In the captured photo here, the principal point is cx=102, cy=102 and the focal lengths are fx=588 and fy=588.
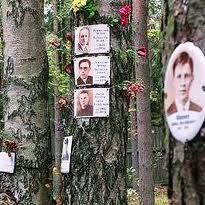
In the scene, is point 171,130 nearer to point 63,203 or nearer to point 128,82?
point 128,82

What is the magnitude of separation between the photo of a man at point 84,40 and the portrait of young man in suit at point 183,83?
2646 mm

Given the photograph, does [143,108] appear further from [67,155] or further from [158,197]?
[158,197]

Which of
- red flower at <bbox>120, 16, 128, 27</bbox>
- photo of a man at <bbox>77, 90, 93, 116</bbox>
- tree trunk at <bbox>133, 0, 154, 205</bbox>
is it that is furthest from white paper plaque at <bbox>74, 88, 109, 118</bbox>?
tree trunk at <bbox>133, 0, 154, 205</bbox>

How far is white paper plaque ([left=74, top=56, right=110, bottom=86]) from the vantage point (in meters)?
4.01

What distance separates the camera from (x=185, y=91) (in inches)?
54.3

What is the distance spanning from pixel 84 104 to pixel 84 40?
44 cm

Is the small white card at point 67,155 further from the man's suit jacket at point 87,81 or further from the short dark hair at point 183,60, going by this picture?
the short dark hair at point 183,60

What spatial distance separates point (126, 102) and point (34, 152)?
111 centimetres

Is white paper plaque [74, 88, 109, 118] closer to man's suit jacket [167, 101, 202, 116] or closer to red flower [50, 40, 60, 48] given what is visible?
red flower [50, 40, 60, 48]

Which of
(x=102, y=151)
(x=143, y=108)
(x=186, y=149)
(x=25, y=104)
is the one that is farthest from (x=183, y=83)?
(x=143, y=108)

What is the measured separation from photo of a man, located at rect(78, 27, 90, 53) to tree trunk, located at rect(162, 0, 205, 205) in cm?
257

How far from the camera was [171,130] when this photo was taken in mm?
1430

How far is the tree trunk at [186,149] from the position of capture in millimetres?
1346

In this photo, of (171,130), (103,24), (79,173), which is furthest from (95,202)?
(171,130)
